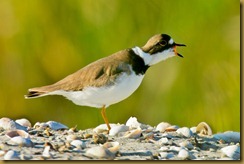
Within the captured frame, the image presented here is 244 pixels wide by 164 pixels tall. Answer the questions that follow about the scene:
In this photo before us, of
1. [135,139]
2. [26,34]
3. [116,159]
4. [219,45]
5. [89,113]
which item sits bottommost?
[116,159]

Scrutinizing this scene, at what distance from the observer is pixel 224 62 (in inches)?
262

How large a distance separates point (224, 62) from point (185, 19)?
23.5 inches

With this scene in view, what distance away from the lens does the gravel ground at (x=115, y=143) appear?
4438 mm

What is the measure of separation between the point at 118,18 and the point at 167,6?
53cm

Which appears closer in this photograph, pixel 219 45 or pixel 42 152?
pixel 42 152

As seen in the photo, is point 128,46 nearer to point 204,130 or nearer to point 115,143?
point 204,130

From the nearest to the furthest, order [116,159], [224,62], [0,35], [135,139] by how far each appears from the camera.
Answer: [116,159]
[135,139]
[224,62]
[0,35]

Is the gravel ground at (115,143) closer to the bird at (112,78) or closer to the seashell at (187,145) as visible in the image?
the seashell at (187,145)

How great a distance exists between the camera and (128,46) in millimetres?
6789

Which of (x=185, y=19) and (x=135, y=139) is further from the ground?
(x=185, y=19)

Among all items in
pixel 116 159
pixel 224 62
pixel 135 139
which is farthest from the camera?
pixel 224 62

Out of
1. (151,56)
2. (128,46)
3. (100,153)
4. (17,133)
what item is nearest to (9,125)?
(17,133)

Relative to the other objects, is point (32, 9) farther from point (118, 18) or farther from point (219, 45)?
point (219, 45)

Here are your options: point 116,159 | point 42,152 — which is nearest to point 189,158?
point 116,159
